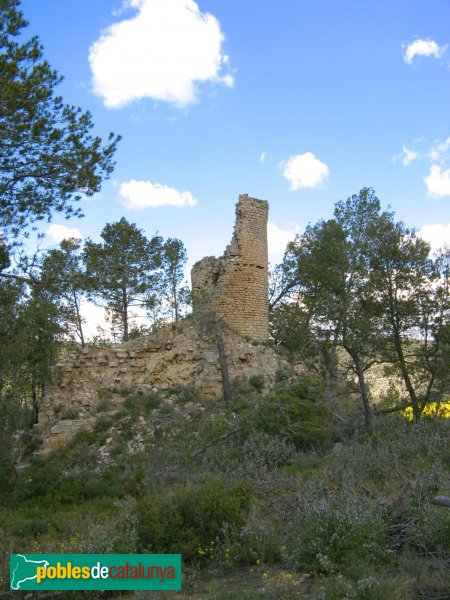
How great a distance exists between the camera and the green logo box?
17.9ft

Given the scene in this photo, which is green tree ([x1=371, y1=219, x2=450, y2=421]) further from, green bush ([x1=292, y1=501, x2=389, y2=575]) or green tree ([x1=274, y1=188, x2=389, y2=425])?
green bush ([x1=292, y1=501, x2=389, y2=575])

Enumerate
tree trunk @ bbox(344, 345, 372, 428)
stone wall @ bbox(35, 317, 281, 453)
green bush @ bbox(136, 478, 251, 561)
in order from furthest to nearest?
stone wall @ bbox(35, 317, 281, 453)
tree trunk @ bbox(344, 345, 372, 428)
green bush @ bbox(136, 478, 251, 561)

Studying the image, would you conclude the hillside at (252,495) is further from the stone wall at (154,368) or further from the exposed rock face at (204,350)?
the exposed rock face at (204,350)

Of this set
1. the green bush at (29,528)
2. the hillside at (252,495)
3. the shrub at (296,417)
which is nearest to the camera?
the hillside at (252,495)

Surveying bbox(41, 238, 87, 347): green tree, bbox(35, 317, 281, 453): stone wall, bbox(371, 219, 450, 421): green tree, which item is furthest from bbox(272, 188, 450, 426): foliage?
bbox(41, 238, 87, 347): green tree

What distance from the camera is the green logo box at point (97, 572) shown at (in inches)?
215

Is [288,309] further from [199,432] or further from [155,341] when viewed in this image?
[199,432]

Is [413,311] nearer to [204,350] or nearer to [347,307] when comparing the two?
[347,307]

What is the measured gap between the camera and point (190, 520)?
6.91 metres

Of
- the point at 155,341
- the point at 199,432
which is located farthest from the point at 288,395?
the point at 155,341

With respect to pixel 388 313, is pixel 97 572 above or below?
below

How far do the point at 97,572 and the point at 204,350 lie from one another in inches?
474

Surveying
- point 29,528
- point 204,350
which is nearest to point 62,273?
point 29,528

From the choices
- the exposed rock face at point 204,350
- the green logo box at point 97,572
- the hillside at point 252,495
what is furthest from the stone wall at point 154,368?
the green logo box at point 97,572
